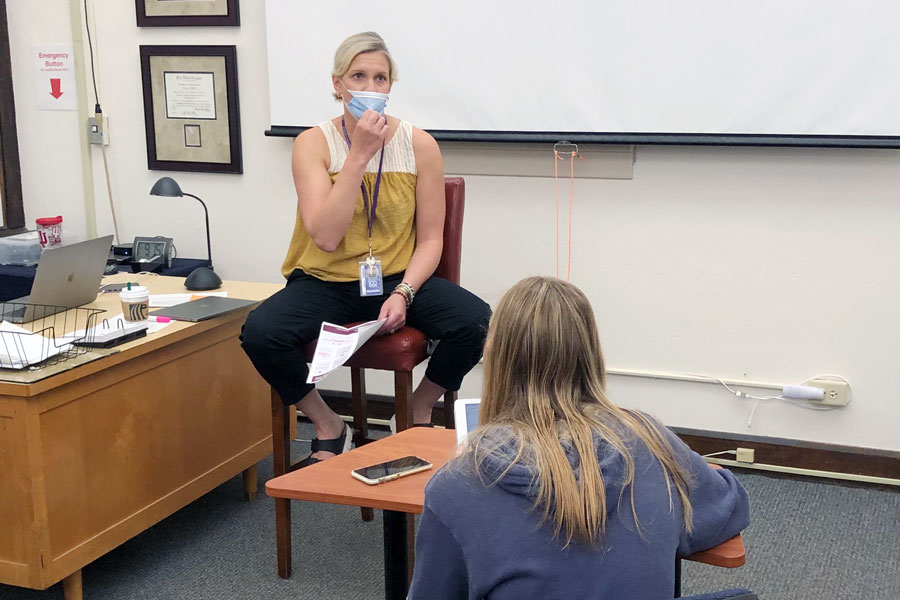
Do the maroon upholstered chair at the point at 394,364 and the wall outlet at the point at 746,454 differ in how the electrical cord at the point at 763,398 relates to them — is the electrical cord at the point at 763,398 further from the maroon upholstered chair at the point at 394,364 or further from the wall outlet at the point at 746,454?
the maroon upholstered chair at the point at 394,364

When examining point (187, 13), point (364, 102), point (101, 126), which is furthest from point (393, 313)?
point (101, 126)

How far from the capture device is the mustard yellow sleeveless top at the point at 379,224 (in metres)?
2.59

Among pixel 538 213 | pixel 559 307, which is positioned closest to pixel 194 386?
pixel 538 213

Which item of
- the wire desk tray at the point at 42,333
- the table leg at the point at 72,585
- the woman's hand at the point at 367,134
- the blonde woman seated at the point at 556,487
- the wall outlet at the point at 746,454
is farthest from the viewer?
the wall outlet at the point at 746,454

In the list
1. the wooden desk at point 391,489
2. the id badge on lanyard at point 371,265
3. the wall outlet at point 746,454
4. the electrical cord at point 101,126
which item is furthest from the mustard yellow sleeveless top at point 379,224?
the electrical cord at point 101,126

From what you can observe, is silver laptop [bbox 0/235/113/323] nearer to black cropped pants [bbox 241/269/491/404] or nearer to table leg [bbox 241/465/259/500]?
black cropped pants [bbox 241/269/491/404]

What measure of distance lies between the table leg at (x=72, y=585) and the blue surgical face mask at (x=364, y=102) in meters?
1.34

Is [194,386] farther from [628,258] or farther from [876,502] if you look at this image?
Answer: [876,502]

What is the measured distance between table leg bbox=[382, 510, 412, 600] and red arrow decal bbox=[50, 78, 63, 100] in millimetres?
2744

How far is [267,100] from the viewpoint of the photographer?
11.5 ft

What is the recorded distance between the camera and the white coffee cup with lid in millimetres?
2402

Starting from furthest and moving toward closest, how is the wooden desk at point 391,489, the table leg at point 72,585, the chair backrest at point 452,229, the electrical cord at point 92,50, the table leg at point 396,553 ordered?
the electrical cord at point 92,50, the chair backrest at point 452,229, the table leg at point 72,585, the table leg at point 396,553, the wooden desk at point 391,489

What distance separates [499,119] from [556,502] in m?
2.25

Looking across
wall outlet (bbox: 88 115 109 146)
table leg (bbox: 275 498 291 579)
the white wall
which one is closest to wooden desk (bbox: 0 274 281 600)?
table leg (bbox: 275 498 291 579)
